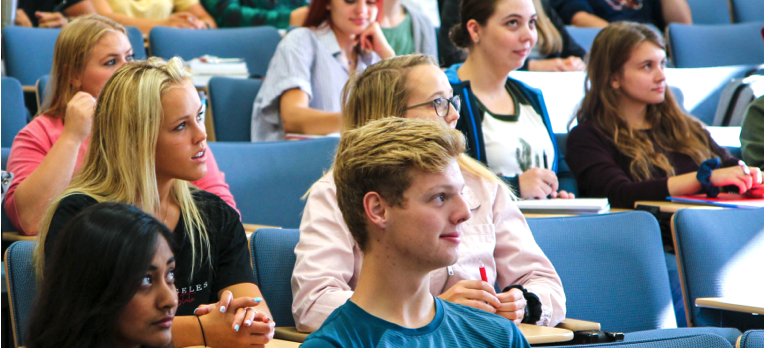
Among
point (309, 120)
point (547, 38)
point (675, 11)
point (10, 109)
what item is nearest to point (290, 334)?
point (309, 120)

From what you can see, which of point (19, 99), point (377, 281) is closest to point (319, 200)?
point (377, 281)

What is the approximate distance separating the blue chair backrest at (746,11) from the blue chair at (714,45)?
2.46ft

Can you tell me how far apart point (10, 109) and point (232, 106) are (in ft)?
2.97

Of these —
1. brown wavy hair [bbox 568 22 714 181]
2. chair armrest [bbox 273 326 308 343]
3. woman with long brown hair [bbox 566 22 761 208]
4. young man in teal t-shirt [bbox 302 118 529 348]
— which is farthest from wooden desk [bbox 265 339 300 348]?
brown wavy hair [bbox 568 22 714 181]

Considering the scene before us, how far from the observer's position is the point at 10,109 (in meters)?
2.94

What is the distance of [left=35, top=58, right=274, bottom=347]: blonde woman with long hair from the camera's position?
A: 1687 millimetres

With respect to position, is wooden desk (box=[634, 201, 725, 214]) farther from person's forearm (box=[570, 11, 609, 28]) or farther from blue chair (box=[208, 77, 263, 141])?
person's forearm (box=[570, 11, 609, 28])

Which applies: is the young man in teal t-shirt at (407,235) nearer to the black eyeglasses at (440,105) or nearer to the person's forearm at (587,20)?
the black eyeglasses at (440,105)

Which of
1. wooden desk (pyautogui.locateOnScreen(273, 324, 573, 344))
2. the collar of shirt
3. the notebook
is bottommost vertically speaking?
Result: the notebook

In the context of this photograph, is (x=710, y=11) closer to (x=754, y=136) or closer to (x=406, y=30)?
(x=406, y=30)

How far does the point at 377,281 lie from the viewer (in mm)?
1243

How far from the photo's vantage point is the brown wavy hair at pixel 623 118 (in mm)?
2975

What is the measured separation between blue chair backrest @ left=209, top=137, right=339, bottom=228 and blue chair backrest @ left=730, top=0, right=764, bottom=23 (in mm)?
4132

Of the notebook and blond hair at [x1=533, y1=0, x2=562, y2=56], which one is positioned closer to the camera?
the notebook
